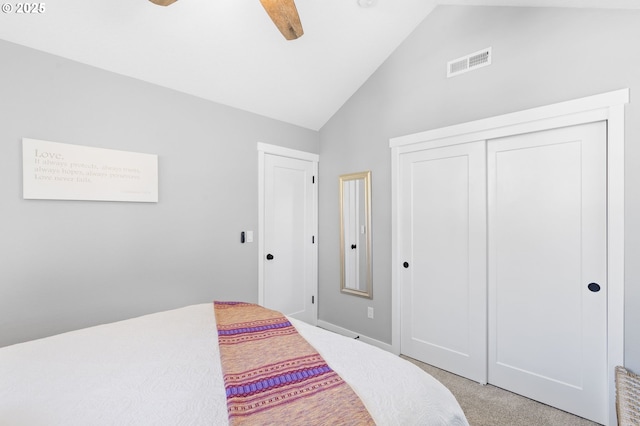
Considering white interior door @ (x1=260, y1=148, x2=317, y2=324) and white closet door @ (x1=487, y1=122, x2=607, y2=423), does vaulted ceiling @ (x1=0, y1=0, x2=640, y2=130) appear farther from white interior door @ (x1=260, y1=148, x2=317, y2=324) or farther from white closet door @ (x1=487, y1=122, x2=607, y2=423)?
white closet door @ (x1=487, y1=122, x2=607, y2=423)

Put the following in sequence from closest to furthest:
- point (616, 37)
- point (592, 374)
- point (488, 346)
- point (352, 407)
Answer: point (352, 407), point (616, 37), point (592, 374), point (488, 346)

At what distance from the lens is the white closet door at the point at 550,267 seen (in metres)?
1.94

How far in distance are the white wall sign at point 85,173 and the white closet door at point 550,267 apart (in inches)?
109

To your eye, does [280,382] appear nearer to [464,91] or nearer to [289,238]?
[289,238]

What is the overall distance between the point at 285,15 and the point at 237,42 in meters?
0.97

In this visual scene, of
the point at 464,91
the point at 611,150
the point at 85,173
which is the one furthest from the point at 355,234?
the point at 85,173

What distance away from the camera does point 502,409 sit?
2088mm

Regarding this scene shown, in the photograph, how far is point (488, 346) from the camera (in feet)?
7.86

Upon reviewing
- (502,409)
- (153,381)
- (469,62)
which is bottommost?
(502,409)

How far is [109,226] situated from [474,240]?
286 centimetres

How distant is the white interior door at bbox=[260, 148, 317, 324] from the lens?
3219 mm

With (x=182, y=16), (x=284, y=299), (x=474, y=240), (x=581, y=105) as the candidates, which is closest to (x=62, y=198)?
(x=182, y=16)

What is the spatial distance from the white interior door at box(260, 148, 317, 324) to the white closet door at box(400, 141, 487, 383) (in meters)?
1.19

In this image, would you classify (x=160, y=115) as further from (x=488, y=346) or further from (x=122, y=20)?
(x=488, y=346)
